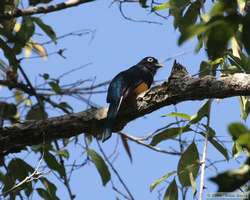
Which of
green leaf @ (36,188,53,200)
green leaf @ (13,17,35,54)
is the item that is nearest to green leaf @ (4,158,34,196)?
green leaf @ (36,188,53,200)

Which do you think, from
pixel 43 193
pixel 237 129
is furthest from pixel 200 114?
pixel 237 129

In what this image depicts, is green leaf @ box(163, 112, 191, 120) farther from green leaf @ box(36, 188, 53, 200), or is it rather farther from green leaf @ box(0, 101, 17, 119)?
green leaf @ box(0, 101, 17, 119)

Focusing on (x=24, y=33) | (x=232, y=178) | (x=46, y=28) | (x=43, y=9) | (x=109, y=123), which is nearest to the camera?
(x=232, y=178)

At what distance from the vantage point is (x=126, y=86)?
4.78m

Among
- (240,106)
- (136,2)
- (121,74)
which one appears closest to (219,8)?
(240,106)

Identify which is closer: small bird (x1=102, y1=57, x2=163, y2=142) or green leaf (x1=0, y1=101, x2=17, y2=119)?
small bird (x1=102, y1=57, x2=163, y2=142)

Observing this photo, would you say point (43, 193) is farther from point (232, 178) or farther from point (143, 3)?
point (232, 178)

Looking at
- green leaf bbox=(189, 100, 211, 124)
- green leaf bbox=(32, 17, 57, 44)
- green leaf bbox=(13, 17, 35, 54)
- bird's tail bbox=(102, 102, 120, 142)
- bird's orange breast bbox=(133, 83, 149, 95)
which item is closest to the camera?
green leaf bbox=(189, 100, 211, 124)

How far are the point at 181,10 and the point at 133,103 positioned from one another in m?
0.73

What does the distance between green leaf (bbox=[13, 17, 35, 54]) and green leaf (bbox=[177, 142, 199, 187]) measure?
147cm

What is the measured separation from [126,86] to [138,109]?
4.18 ft

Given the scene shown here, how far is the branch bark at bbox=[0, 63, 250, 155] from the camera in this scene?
3.23 meters

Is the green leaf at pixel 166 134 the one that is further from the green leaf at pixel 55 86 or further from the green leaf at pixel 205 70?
the green leaf at pixel 55 86

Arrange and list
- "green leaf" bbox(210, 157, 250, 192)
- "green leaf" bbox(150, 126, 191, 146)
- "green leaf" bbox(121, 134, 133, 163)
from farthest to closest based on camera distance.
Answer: "green leaf" bbox(121, 134, 133, 163) → "green leaf" bbox(150, 126, 191, 146) → "green leaf" bbox(210, 157, 250, 192)
